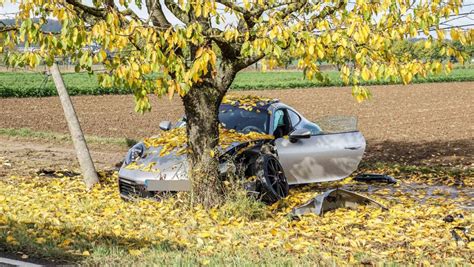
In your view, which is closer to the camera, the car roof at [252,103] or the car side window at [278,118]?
the car side window at [278,118]

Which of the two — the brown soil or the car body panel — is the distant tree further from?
the brown soil

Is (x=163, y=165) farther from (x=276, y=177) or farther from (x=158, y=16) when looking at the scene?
(x=158, y=16)

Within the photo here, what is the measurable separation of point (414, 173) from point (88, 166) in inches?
271

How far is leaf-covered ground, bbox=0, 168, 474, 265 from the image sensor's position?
21.5 ft

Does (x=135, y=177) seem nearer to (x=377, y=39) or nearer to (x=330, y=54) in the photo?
(x=330, y=54)

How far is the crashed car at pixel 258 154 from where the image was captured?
988 centimetres

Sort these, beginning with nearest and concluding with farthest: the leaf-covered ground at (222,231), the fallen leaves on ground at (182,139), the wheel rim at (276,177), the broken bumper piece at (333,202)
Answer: the leaf-covered ground at (222,231), the broken bumper piece at (333,202), the wheel rim at (276,177), the fallen leaves on ground at (182,139)

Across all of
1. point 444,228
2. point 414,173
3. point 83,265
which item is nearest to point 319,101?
point 414,173

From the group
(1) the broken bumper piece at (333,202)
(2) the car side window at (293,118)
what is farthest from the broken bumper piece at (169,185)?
(2) the car side window at (293,118)

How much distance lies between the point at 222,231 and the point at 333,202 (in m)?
2.24

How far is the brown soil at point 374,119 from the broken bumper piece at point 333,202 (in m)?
7.41

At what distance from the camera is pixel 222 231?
812 cm

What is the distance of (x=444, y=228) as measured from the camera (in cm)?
830

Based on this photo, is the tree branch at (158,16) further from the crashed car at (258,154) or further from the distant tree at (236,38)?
the crashed car at (258,154)
